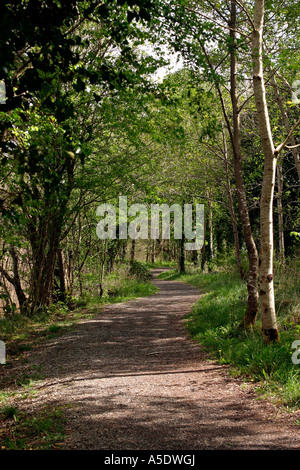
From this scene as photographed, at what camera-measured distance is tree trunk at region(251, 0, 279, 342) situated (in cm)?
562

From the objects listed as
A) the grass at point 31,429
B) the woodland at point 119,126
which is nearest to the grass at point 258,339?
the woodland at point 119,126

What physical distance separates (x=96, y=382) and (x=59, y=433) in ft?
5.14

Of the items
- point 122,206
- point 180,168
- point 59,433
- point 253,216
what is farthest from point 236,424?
point 253,216

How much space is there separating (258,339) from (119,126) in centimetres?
628

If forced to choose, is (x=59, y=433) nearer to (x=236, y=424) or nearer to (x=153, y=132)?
(x=236, y=424)

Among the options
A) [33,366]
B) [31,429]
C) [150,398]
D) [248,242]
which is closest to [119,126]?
[248,242]

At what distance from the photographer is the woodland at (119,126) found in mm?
3236

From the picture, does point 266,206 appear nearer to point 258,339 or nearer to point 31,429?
point 258,339

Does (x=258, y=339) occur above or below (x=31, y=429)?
above

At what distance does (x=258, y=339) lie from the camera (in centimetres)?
584

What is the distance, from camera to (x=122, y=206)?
1363cm

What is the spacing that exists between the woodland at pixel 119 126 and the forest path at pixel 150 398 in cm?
133

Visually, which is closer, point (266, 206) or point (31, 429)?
point (31, 429)
